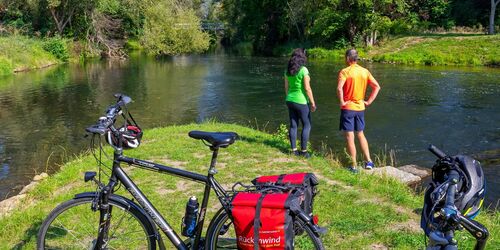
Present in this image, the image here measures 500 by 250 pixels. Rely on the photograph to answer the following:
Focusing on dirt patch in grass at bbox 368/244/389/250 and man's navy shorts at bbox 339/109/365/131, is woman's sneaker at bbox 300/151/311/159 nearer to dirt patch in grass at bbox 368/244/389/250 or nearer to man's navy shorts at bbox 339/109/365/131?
man's navy shorts at bbox 339/109/365/131

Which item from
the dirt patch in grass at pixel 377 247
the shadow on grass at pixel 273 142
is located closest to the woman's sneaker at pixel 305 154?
the shadow on grass at pixel 273 142

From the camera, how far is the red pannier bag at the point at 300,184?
3570mm

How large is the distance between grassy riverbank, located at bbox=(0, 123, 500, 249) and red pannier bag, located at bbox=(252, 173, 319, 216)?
1538 millimetres

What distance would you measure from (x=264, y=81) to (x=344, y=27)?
809 inches

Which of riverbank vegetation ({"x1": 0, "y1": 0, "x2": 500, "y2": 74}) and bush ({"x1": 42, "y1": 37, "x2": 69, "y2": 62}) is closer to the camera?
riverbank vegetation ({"x1": 0, "y1": 0, "x2": 500, "y2": 74})

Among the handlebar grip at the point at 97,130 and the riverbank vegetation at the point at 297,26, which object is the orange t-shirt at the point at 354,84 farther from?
the riverbank vegetation at the point at 297,26

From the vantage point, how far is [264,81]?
25406 millimetres

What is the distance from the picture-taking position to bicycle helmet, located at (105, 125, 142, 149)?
383cm

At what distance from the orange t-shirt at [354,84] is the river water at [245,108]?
285 cm

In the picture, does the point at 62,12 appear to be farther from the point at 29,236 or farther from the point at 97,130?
the point at 97,130

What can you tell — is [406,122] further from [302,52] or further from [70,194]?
[70,194]

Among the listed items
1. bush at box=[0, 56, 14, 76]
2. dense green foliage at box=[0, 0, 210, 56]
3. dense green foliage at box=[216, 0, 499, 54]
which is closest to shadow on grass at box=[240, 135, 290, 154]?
bush at box=[0, 56, 14, 76]

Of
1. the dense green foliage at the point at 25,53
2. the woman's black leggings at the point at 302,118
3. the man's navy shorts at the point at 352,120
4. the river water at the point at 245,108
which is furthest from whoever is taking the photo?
the dense green foliage at the point at 25,53

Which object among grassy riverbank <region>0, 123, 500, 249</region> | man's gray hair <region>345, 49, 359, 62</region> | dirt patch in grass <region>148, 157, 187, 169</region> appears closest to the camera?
grassy riverbank <region>0, 123, 500, 249</region>
